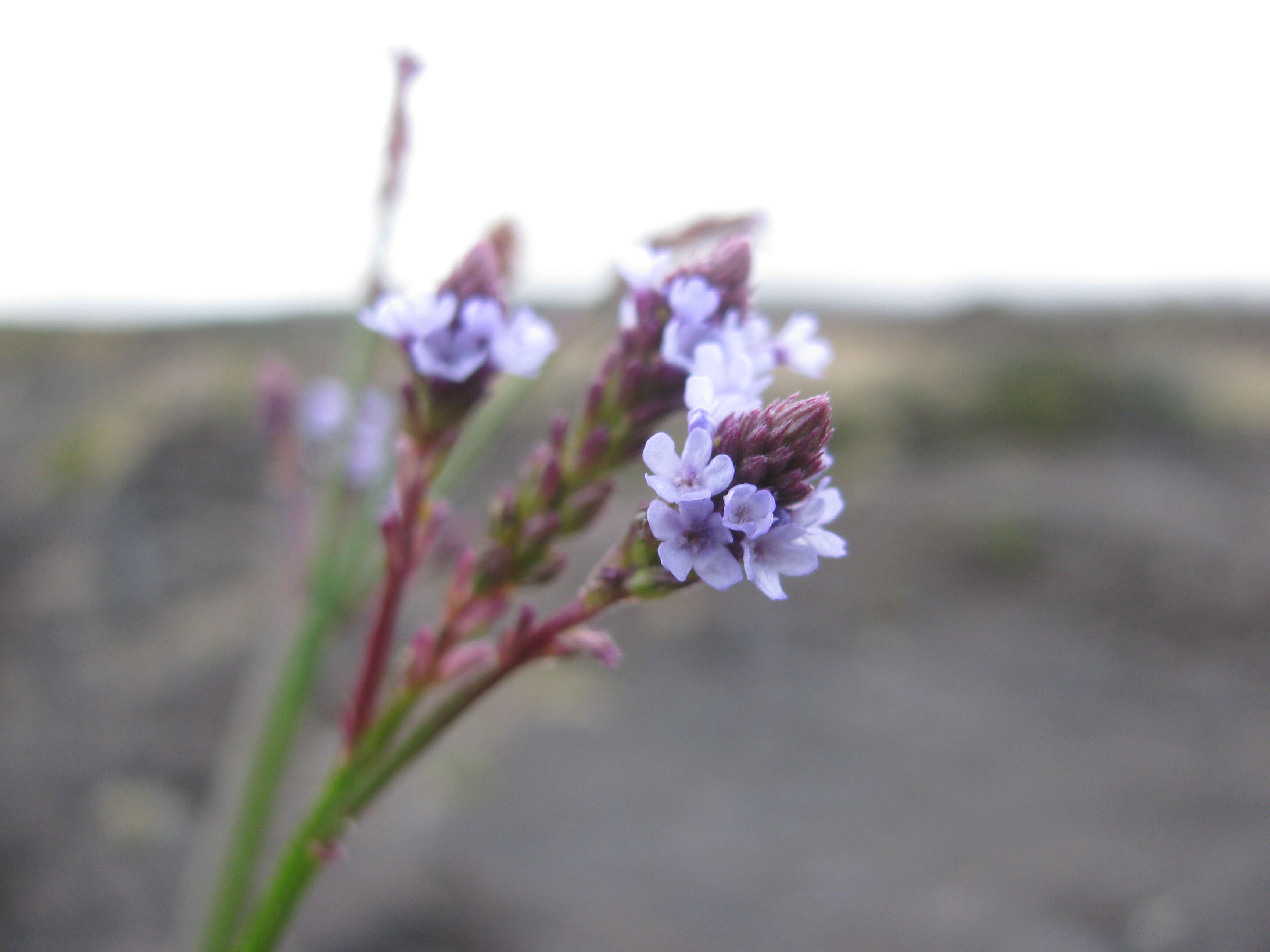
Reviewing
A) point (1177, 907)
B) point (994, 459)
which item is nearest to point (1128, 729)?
point (1177, 907)

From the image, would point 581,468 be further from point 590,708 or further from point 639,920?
point 590,708

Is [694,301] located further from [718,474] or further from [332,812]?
[332,812]

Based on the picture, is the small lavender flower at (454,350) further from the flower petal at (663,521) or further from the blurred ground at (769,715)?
the blurred ground at (769,715)

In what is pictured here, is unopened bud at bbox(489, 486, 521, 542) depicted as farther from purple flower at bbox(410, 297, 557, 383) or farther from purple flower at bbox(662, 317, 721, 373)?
purple flower at bbox(662, 317, 721, 373)

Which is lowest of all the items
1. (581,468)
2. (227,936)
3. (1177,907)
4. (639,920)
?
(639,920)

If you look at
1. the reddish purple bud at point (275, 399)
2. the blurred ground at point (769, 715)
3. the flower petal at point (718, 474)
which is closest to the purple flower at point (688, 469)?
the flower petal at point (718, 474)

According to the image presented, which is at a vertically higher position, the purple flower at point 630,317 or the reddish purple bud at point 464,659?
the purple flower at point 630,317
